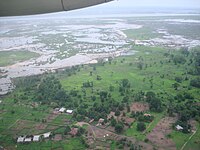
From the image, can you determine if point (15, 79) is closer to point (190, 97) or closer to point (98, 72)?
point (98, 72)

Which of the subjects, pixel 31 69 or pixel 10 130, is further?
pixel 31 69

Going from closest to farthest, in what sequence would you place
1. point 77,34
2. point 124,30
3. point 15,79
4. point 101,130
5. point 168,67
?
point 101,130 < point 15,79 < point 168,67 < point 77,34 < point 124,30

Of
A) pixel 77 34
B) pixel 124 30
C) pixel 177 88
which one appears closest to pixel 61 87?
pixel 177 88

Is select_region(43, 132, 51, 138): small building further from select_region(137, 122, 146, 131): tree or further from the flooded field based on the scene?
the flooded field

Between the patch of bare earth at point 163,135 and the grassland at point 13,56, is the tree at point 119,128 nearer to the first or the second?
the patch of bare earth at point 163,135

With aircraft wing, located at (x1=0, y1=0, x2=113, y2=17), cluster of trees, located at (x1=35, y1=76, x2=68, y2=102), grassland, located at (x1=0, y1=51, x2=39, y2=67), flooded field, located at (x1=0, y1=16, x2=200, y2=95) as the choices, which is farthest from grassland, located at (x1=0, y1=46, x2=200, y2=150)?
aircraft wing, located at (x1=0, y1=0, x2=113, y2=17)

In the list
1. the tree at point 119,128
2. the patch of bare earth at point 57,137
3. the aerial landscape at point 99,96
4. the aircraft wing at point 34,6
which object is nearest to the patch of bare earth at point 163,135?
the aerial landscape at point 99,96

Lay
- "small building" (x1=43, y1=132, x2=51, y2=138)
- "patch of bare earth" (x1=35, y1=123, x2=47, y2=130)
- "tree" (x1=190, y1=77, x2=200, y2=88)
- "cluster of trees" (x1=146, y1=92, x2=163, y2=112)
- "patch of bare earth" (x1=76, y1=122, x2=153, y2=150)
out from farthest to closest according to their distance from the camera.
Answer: "tree" (x1=190, y1=77, x2=200, y2=88) < "cluster of trees" (x1=146, y1=92, x2=163, y2=112) < "patch of bare earth" (x1=35, y1=123, x2=47, y2=130) < "small building" (x1=43, y1=132, x2=51, y2=138) < "patch of bare earth" (x1=76, y1=122, x2=153, y2=150)
